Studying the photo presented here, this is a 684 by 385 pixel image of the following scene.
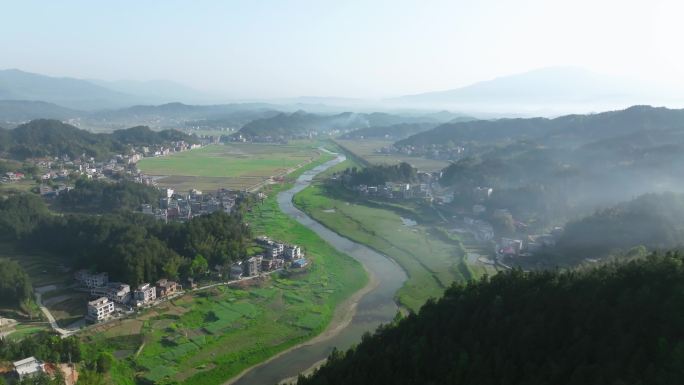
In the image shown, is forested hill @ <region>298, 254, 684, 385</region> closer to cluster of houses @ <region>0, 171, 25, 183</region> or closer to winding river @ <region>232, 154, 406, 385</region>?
winding river @ <region>232, 154, 406, 385</region>

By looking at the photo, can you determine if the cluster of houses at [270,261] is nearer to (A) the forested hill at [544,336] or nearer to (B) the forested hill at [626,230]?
(A) the forested hill at [544,336]

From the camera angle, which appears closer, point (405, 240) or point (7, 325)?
point (7, 325)

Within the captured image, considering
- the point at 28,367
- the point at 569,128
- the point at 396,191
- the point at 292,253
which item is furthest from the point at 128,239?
the point at 569,128

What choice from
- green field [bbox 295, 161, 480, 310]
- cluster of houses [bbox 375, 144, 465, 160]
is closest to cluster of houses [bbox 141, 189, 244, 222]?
green field [bbox 295, 161, 480, 310]

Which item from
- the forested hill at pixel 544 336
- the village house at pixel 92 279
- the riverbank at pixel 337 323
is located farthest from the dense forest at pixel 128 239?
the forested hill at pixel 544 336

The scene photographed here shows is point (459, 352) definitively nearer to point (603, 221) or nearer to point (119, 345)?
point (119, 345)

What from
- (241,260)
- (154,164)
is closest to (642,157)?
(241,260)

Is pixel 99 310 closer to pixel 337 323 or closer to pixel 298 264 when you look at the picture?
pixel 337 323
